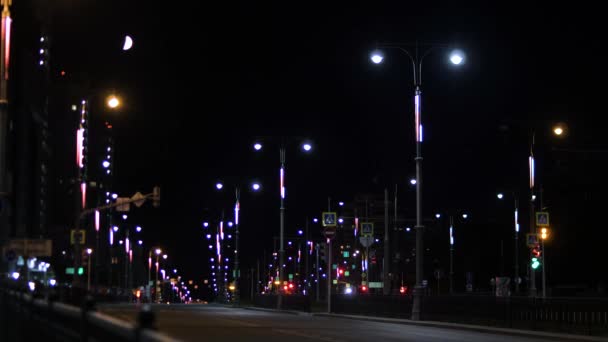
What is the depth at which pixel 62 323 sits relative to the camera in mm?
13562

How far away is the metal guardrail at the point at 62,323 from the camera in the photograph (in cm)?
685

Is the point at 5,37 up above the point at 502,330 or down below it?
above

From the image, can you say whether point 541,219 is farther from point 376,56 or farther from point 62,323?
point 62,323

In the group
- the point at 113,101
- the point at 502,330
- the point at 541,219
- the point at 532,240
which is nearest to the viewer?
the point at 502,330

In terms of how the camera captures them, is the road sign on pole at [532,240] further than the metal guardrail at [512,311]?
Yes

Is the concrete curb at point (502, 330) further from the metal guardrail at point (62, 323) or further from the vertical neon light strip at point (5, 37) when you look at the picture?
the vertical neon light strip at point (5, 37)

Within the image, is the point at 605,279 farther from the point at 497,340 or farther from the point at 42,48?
the point at 42,48

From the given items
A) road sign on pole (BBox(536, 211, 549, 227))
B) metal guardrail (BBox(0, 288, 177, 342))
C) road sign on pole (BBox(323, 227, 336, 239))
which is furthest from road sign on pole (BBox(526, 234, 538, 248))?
metal guardrail (BBox(0, 288, 177, 342))

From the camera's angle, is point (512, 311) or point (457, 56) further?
point (457, 56)

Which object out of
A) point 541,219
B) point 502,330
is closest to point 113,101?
point 502,330

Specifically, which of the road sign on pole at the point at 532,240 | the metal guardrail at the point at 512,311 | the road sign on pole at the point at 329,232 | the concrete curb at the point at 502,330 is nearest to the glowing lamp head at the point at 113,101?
the concrete curb at the point at 502,330

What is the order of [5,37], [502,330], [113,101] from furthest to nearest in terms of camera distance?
[113,101] < [502,330] < [5,37]

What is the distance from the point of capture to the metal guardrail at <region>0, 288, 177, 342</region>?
6852mm

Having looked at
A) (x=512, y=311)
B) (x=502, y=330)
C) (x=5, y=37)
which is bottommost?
(x=502, y=330)
